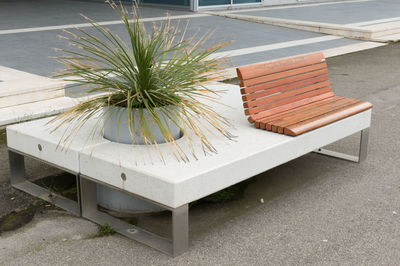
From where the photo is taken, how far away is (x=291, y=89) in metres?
4.89

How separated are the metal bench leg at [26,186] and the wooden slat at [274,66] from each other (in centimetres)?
158

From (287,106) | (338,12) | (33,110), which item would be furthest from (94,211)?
(338,12)

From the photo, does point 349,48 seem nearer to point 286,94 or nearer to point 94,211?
point 286,94

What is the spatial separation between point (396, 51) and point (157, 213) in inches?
353

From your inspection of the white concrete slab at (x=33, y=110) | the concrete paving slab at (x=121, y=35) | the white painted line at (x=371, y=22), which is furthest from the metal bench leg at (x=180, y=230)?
the white painted line at (x=371, y=22)

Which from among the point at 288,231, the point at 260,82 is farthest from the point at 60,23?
the point at 288,231

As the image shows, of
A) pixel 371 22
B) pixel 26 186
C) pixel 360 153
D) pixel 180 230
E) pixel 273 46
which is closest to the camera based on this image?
pixel 180 230

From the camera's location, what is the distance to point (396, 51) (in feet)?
38.1

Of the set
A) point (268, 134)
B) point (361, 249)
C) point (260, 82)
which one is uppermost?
point (260, 82)

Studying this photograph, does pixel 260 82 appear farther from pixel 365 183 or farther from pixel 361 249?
pixel 361 249

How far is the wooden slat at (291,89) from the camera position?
14.7 ft

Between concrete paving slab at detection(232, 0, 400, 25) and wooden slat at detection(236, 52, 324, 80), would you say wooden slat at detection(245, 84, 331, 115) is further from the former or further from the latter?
concrete paving slab at detection(232, 0, 400, 25)

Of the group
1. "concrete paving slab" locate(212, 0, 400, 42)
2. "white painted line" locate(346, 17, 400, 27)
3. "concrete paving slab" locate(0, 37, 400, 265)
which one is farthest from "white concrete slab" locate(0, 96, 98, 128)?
Result: "white painted line" locate(346, 17, 400, 27)

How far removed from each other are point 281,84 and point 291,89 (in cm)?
21
